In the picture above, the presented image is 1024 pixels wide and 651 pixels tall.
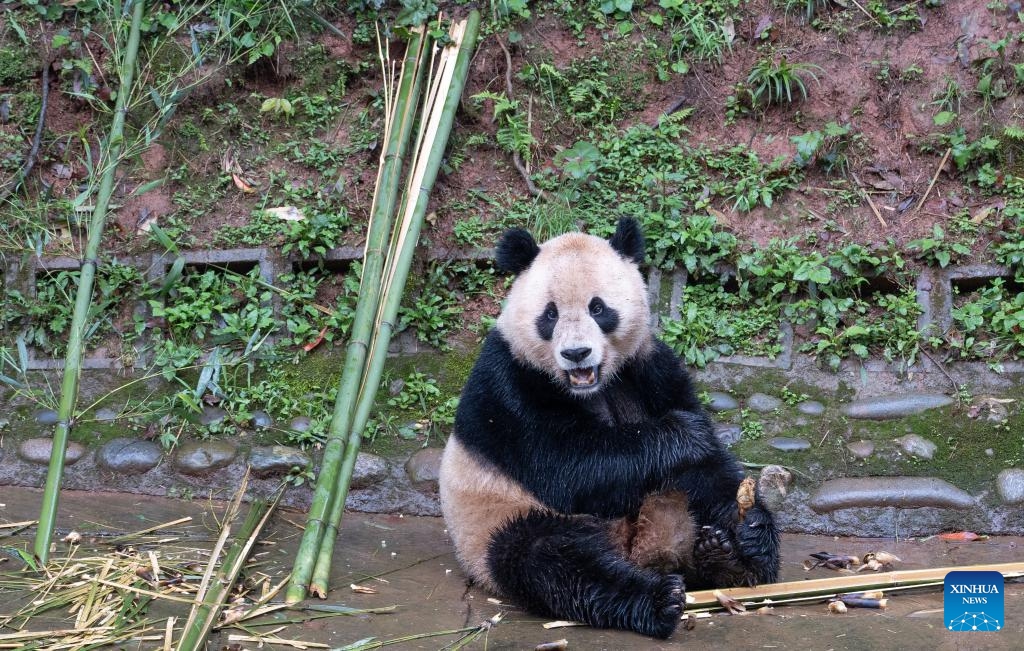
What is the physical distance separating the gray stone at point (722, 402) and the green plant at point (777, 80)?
256 centimetres

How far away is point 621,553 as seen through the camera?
13.3ft

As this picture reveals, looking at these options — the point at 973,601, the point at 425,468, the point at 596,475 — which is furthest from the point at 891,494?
the point at 425,468

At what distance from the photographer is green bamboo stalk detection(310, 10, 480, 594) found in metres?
4.45

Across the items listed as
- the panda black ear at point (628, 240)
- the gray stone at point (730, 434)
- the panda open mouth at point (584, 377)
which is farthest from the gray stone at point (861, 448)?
the panda open mouth at point (584, 377)

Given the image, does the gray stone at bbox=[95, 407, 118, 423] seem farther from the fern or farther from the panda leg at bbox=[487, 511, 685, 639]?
the fern

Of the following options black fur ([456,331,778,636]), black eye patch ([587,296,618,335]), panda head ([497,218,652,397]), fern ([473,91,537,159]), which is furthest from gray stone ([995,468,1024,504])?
Answer: fern ([473,91,537,159])

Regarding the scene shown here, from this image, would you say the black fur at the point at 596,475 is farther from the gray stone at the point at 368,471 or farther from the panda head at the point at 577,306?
the gray stone at the point at 368,471

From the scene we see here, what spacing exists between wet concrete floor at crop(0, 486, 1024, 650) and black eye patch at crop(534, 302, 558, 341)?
1259 mm

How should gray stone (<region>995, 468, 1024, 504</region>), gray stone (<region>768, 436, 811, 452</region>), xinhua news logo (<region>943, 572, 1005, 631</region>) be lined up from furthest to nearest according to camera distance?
1. gray stone (<region>768, 436, 811, 452</region>)
2. gray stone (<region>995, 468, 1024, 504</region>)
3. xinhua news logo (<region>943, 572, 1005, 631</region>)

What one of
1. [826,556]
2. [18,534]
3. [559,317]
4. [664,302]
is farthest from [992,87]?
[18,534]

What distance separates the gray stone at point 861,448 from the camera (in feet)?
18.1

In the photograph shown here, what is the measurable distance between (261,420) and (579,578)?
3.00m

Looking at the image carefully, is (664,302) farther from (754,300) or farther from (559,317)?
(559,317)

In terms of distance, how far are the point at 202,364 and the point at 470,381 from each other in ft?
8.71
